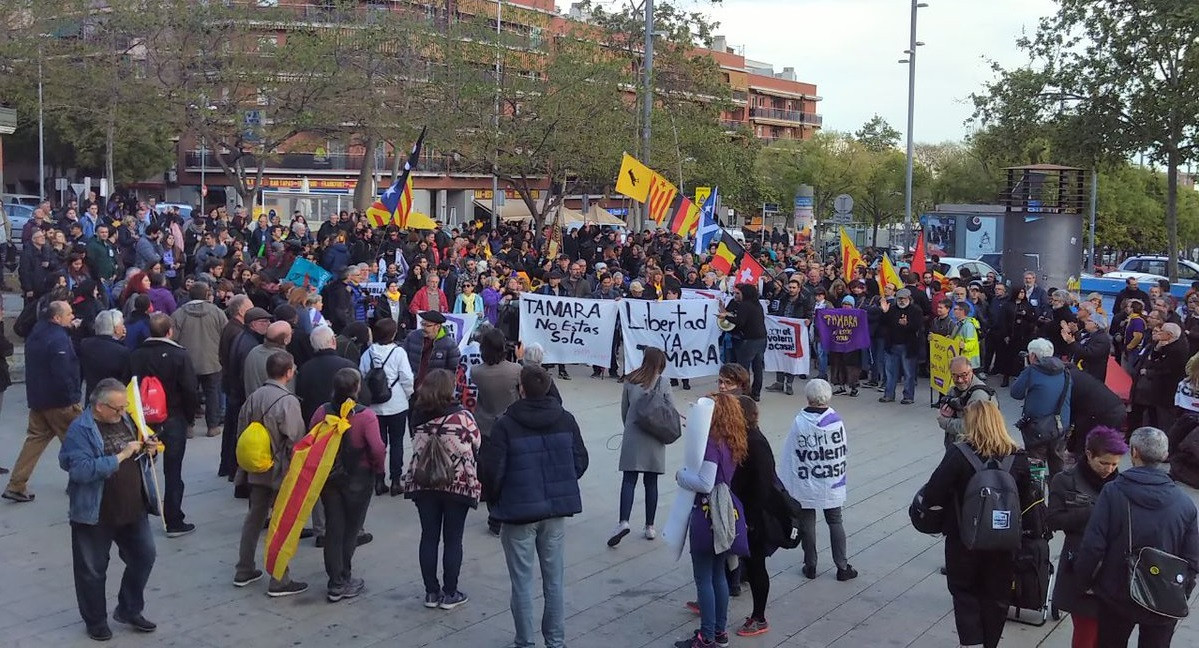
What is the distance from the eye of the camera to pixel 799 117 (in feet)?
347

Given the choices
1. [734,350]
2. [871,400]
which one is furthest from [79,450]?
[871,400]

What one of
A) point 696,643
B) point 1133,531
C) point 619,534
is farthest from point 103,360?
point 1133,531

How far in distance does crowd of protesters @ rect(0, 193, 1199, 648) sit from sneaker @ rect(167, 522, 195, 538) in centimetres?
2

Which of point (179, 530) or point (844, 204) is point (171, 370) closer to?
point (179, 530)

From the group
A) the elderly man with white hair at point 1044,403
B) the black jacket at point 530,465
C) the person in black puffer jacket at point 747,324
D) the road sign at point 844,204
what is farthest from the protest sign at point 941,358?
the road sign at point 844,204

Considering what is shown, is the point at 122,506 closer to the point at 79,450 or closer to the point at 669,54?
the point at 79,450

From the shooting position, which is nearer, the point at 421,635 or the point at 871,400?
the point at 421,635

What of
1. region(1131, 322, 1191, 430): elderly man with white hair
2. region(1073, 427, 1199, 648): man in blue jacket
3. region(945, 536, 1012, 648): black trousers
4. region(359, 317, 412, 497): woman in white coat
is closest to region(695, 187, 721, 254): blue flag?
region(1131, 322, 1191, 430): elderly man with white hair

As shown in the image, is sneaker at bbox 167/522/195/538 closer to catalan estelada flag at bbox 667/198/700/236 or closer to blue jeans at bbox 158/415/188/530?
blue jeans at bbox 158/415/188/530

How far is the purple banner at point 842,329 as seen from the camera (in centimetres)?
1553

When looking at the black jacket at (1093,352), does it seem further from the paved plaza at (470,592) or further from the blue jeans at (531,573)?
the blue jeans at (531,573)

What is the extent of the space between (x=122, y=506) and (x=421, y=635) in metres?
1.86

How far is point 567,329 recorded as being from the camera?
1616 cm

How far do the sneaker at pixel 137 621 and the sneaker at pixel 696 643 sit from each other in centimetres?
311
